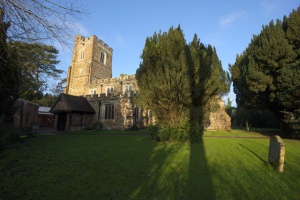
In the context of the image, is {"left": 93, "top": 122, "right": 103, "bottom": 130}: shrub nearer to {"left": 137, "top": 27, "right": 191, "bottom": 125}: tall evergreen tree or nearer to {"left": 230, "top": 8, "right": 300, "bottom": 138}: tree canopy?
{"left": 137, "top": 27, "right": 191, "bottom": 125}: tall evergreen tree

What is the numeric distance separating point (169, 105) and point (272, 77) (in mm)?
10323

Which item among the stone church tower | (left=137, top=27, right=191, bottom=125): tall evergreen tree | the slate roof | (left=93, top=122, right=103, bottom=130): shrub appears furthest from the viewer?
the stone church tower

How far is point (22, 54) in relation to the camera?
4512 mm

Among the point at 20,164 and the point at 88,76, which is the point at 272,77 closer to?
the point at 20,164

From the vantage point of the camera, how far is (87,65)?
39281 millimetres

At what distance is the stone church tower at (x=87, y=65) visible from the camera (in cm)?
3884

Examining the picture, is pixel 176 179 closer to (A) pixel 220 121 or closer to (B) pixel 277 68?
(B) pixel 277 68

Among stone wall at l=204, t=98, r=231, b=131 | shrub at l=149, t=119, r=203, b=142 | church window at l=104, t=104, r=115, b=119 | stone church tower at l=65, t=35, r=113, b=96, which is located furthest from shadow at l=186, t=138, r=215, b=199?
stone church tower at l=65, t=35, r=113, b=96

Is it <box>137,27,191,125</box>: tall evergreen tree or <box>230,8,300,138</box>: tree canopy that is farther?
<box>230,8,300,138</box>: tree canopy

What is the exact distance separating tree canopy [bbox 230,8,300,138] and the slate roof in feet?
66.5

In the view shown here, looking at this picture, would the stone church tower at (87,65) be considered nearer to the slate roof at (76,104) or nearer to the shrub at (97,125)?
the slate roof at (76,104)

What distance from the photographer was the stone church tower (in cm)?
3884

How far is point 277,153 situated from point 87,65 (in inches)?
1509

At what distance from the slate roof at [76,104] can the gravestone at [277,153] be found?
898 inches
